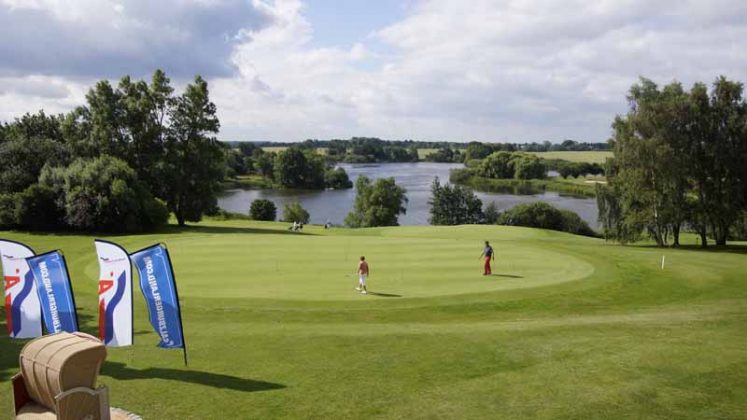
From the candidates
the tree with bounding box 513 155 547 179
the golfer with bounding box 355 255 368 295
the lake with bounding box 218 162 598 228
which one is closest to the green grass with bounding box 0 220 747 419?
the golfer with bounding box 355 255 368 295

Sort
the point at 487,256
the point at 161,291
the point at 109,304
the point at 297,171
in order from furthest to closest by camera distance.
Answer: the point at 297,171, the point at 487,256, the point at 109,304, the point at 161,291

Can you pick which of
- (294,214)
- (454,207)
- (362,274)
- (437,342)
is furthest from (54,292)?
(454,207)

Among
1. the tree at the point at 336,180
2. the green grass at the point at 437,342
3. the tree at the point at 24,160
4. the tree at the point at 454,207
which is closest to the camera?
the green grass at the point at 437,342

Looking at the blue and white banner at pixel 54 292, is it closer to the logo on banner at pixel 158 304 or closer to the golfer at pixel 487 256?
the logo on banner at pixel 158 304

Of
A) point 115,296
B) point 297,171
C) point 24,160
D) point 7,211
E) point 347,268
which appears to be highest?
point 297,171

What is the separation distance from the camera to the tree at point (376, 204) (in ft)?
338

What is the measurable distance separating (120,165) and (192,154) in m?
9.98

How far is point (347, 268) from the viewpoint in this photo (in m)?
30.0

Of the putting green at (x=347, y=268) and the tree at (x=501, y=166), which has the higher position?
the tree at (x=501, y=166)

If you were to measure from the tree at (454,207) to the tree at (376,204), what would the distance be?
399 inches

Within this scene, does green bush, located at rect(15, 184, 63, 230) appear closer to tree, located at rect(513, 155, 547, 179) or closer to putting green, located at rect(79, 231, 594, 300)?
putting green, located at rect(79, 231, 594, 300)

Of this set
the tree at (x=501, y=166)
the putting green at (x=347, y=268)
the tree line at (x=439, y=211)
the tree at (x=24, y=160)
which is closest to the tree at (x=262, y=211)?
the tree line at (x=439, y=211)

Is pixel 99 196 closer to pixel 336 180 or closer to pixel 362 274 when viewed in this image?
pixel 362 274

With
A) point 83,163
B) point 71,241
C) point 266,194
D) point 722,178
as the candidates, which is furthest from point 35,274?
point 266,194
